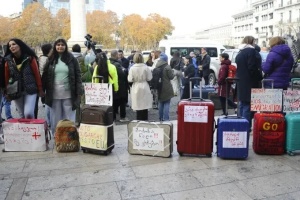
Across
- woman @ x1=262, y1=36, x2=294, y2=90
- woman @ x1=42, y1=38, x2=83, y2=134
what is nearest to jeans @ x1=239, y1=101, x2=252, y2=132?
woman @ x1=262, y1=36, x2=294, y2=90

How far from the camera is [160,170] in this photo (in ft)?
15.7

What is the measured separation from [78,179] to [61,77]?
A: 6.73ft

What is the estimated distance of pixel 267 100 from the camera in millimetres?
5574

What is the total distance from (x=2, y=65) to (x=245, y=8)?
13541 cm

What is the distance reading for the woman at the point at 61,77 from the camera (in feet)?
19.2

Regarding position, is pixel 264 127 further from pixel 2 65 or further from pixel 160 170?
pixel 2 65

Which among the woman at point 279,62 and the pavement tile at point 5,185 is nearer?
the pavement tile at point 5,185

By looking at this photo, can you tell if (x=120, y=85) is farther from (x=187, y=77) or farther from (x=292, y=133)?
(x=292, y=133)

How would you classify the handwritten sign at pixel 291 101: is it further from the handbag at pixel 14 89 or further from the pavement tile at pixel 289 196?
the handbag at pixel 14 89

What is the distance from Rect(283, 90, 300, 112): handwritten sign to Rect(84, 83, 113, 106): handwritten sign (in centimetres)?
272

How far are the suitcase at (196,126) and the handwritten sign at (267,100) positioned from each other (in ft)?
3.04

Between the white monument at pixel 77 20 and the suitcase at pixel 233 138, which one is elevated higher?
the white monument at pixel 77 20

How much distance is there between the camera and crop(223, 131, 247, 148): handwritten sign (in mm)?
5031

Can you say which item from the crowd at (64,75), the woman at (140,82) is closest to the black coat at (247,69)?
the crowd at (64,75)
